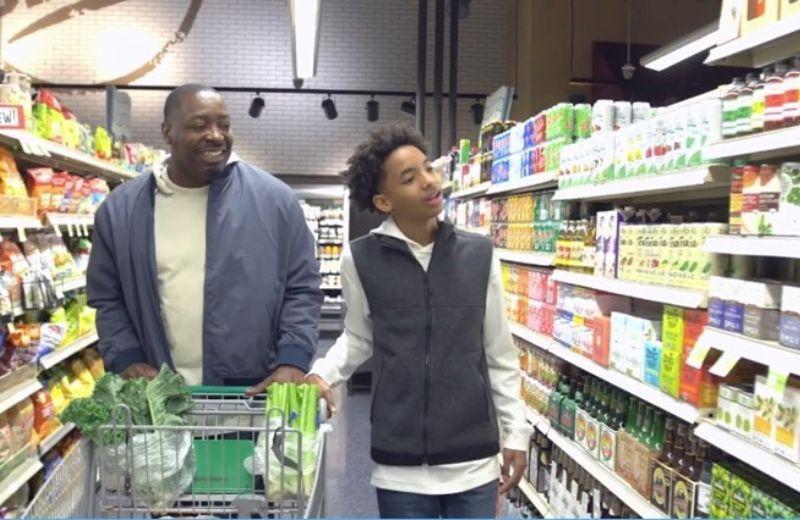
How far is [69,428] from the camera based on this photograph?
4.84 m

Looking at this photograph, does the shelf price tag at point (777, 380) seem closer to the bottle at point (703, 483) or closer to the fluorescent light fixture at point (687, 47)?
the bottle at point (703, 483)

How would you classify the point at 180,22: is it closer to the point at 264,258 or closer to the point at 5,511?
the point at 5,511

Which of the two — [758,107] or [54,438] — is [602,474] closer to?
[758,107]

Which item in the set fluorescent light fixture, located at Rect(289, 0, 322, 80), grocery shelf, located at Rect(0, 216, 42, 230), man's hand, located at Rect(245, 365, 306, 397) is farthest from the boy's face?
fluorescent light fixture, located at Rect(289, 0, 322, 80)

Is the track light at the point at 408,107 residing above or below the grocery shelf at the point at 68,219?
above

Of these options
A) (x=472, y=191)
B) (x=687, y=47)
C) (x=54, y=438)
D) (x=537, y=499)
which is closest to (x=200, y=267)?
(x=54, y=438)

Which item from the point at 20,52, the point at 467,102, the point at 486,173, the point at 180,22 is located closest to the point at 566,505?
the point at 486,173

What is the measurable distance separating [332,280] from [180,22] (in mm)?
5372

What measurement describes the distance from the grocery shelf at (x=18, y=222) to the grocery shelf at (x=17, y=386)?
75 cm

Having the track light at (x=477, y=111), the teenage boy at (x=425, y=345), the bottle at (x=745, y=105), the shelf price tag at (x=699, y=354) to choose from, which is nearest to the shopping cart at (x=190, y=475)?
the teenage boy at (x=425, y=345)

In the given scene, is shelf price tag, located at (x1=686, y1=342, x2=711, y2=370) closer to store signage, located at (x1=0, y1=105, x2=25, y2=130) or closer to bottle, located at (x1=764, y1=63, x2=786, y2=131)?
bottle, located at (x1=764, y1=63, x2=786, y2=131)

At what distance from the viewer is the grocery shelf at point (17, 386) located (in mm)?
3734

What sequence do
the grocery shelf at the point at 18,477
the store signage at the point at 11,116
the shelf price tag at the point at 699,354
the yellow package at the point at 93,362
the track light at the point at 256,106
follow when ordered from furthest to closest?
the track light at the point at 256,106 → the yellow package at the point at 93,362 → the store signage at the point at 11,116 → the grocery shelf at the point at 18,477 → the shelf price tag at the point at 699,354

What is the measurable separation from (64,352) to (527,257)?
9.76ft
